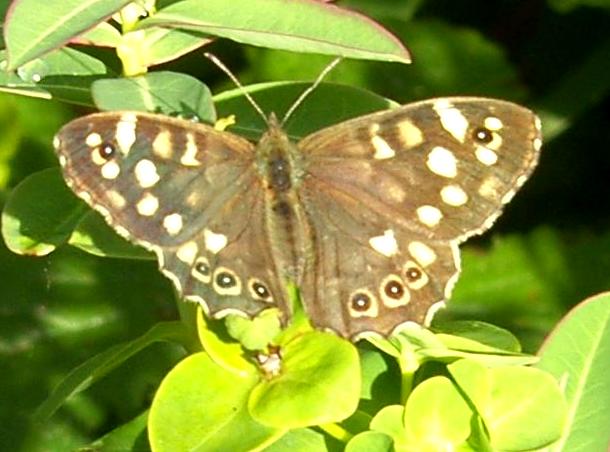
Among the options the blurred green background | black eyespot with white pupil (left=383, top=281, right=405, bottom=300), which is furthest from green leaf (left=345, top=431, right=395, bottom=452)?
the blurred green background

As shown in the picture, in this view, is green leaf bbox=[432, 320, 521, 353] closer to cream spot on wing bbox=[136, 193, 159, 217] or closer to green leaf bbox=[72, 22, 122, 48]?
cream spot on wing bbox=[136, 193, 159, 217]

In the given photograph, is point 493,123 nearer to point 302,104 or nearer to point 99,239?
point 302,104

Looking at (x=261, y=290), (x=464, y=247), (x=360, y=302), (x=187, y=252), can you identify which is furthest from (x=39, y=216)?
(x=464, y=247)

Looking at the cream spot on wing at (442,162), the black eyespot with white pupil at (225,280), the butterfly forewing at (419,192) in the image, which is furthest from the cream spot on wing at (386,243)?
the black eyespot with white pupil at (225,280)

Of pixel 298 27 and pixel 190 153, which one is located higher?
pixel 298 27

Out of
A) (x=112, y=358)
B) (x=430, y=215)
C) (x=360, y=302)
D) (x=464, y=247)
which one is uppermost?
(x=430, y=215)

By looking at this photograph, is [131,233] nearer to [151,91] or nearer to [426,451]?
[151,91]
